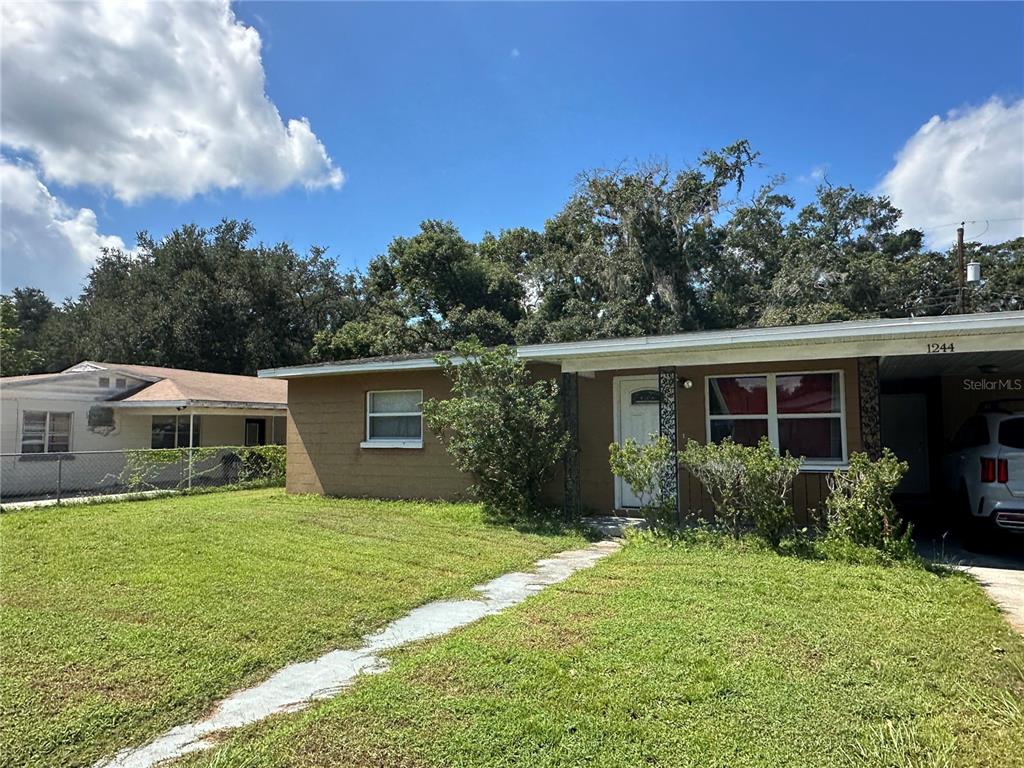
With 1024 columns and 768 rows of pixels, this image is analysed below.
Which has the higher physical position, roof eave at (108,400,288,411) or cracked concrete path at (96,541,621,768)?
roof eave at (108,400,288,411)

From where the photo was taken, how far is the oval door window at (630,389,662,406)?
9.80 m

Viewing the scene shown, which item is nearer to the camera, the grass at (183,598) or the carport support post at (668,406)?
the grass at (183,598)

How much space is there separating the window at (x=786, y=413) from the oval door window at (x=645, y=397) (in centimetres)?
87

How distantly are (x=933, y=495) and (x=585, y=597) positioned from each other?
9.83m

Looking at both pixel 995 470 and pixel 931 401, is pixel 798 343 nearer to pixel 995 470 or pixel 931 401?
pixel 995 470

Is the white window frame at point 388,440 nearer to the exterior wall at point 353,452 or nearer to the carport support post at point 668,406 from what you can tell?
the exterior wall at point 353,452

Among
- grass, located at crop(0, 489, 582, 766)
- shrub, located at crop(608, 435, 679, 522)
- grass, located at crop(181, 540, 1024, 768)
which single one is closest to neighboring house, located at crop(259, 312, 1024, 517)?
shrub, located at crop(608, 435, 679, 522)

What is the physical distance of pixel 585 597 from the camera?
17.4 ft

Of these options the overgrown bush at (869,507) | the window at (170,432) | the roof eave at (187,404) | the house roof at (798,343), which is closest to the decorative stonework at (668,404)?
the house roof at (798,343)

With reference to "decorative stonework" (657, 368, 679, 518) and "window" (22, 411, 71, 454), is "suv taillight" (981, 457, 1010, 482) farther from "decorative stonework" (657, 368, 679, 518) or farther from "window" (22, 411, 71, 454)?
"window" (22, 411, 71, 454)

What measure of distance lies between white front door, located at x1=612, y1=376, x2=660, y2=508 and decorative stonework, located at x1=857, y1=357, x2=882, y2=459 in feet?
9.40

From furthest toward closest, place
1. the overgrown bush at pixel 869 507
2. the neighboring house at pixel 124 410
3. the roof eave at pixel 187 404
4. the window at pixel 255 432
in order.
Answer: the window at pixel 255 432 < the roof eave at pixel 187 404 < the neighboring house at pixel 124 410 < the overgrown bush at pixel 869 507

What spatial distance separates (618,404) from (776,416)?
2.39m

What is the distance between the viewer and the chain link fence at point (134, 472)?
1475 centimetres
